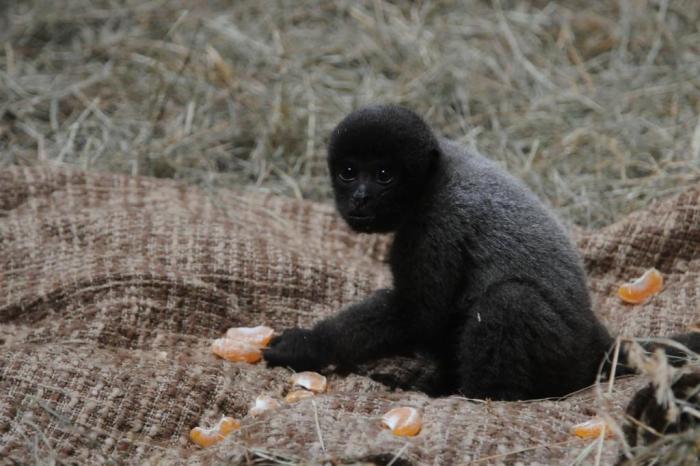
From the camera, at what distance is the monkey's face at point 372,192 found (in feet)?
17.4

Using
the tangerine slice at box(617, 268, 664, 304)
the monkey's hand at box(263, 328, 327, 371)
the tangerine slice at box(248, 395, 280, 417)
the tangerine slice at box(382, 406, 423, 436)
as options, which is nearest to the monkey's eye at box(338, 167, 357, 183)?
the monkey's hand at box(263, 328, 327, 371)

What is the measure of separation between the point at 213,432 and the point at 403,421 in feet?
3.23

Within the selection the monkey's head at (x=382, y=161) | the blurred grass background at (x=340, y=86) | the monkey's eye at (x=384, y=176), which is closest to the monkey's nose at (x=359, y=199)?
the monkey's head at (x=382, y=161)

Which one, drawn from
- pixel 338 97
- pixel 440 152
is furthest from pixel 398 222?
pixel 338 97

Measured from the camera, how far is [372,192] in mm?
5297

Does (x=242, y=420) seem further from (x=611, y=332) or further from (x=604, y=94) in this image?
(x=604, y=94)

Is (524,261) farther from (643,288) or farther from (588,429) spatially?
(643,288)

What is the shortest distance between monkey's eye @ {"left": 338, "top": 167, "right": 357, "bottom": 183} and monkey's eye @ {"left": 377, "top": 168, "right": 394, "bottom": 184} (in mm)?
155

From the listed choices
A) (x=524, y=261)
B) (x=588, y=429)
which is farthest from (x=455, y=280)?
(x=588, y=429)

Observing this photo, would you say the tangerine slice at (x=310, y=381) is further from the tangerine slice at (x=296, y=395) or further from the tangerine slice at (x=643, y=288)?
the tangerine slice at (x=643, y=288)

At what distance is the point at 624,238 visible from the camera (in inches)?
→ 253

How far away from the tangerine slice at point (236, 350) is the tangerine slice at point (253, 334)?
43 millimetres

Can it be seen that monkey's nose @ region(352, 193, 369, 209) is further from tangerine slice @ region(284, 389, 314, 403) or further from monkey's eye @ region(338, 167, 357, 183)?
tangerine slice @ region(284, 389, 314, 403)

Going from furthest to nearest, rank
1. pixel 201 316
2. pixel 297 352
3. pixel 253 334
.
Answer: pixel 201 316, pixel 253 334, pixel 297 352
